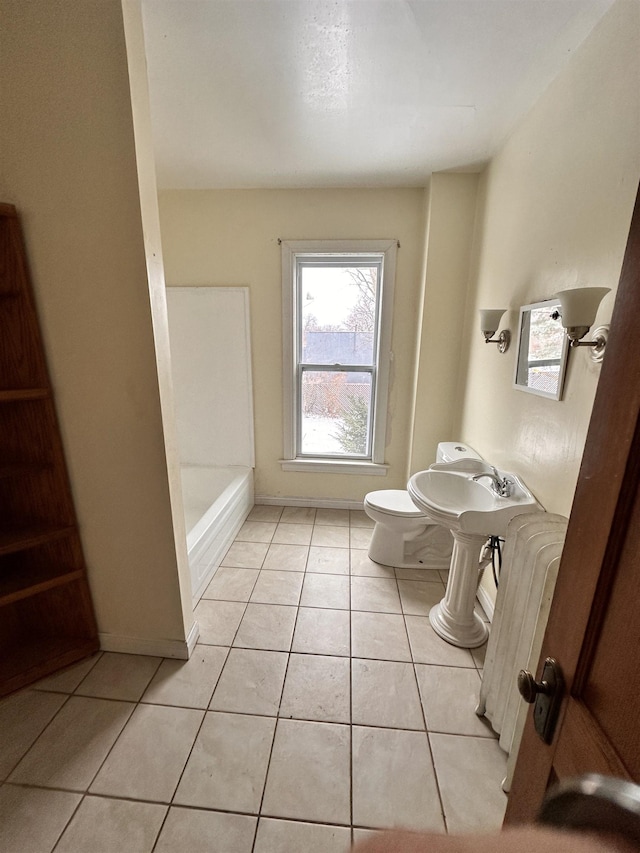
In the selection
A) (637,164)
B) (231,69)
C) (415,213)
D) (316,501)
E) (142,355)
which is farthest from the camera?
(316,501)

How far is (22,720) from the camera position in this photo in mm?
1307

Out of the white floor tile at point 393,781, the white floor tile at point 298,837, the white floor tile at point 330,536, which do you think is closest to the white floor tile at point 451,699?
the white floor tile at point 393,781

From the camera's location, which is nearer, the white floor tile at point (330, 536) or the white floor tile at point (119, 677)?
the white floor tile at point (119, 677)

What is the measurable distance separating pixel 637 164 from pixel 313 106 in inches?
52.0

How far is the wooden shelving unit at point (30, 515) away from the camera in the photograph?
124cm

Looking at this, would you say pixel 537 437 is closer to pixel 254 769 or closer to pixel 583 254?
pixel 583 254

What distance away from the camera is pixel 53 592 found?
5.08 feet

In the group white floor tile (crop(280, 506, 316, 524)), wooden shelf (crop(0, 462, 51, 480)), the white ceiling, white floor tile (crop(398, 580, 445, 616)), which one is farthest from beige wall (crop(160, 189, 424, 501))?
wooden shelf (crop(0, 462, 51, 480))

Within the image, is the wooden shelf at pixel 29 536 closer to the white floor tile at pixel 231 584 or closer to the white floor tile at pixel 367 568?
the white floor tile at pixel 231 584

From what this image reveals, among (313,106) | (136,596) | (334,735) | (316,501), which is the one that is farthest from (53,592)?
(313,106)

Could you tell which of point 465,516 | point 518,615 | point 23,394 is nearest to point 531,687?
point 518,615

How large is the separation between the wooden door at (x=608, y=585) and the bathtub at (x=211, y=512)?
1.72m

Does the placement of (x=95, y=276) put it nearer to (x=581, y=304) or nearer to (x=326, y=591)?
(x=581, y=304)

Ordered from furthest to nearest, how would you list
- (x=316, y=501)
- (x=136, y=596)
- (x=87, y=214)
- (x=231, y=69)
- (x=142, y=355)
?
(x=316, y=501) → (x=136, y=596) → (x=231, y=69) → (x=142, y=355) → (x=87, y=214)
